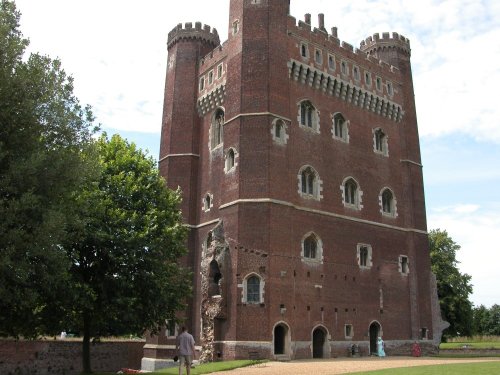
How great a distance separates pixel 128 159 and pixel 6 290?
41.4 feet

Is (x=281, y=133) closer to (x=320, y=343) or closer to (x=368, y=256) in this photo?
(x=368, y=256)

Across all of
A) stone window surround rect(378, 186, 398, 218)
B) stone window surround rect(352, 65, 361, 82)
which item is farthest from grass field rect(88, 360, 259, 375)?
stone window surround rect(352, 65, 361, 82)

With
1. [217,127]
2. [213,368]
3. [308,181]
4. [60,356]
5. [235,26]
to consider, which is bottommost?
[213,368]

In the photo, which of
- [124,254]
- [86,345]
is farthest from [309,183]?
[86,345]

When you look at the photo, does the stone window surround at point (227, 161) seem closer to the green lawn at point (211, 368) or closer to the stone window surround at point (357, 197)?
the stone window surround at point (357, 197)

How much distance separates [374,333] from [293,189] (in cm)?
1177

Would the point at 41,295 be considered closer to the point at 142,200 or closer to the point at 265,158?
the point at 142,200

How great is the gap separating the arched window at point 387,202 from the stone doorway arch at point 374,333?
8.27 m

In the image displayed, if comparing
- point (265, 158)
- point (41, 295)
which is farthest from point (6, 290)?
point (265, 158)

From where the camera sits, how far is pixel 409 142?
44.7 metres

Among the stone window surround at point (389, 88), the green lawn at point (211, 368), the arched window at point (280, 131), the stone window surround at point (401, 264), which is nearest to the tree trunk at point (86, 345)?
the green lawn at point (211, 368)

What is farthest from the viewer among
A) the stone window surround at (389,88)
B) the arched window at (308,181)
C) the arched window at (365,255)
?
the stone window surround at (389,88)

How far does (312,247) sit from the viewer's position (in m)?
35.5

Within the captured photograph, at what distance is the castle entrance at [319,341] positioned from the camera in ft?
112
